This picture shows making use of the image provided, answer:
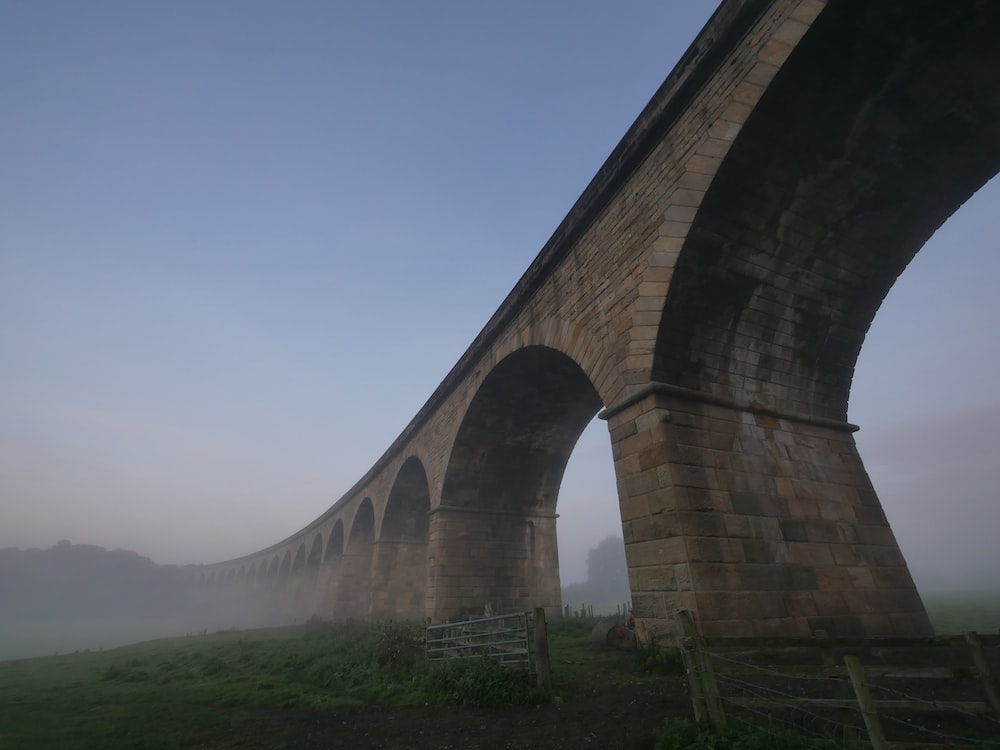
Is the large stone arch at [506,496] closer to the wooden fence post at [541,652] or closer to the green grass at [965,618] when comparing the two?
the wooden fence post at [541,652]

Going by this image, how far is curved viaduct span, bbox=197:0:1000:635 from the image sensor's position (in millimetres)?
5289

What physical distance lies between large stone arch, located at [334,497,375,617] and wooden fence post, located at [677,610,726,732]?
1999 centimetres

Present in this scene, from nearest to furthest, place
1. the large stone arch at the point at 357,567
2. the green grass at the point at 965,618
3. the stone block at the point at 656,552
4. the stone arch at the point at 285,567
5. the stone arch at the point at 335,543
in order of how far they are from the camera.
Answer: the stone block at the point at 656,552, the green grass at the point at 965,618, the large stone arch at the point at 357,567, the stone arch at the point at 335,543, the stone arch at the point at 285,567

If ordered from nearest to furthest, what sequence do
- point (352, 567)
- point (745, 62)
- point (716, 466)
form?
point (745, 62) → point (716, 466) → point (352, 567)

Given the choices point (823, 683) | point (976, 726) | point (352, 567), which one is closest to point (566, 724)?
point (823, 683)

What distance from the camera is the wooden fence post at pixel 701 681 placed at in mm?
3646

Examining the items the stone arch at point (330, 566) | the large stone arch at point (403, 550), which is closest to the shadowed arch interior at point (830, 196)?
the large stone arch at point (403, 550)

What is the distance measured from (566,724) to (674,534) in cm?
221

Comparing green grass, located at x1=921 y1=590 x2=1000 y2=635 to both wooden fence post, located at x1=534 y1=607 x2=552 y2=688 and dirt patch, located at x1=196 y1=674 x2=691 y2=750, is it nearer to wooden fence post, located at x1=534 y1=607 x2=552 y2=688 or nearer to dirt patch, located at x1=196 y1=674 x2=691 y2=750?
dirt patch, located at x1=196 y1=674 x2=691 y2=750

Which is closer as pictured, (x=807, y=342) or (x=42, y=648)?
(x=807, y=342)

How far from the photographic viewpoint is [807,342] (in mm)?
7422

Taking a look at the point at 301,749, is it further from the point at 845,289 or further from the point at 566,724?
the point at 845,289

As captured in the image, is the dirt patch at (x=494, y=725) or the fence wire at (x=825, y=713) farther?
the dirt patch at (x=494, y=725)

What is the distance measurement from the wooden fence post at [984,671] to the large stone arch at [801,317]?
2181mm
